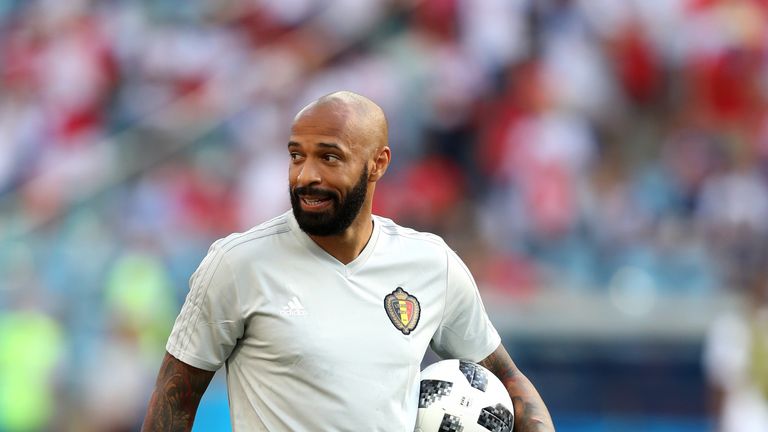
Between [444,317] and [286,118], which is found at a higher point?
[286,118]

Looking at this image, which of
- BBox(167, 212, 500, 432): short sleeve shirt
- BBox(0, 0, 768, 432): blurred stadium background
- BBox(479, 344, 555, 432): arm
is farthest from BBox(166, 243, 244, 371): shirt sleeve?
BBox(0, 0, 768, 432): blurred stadium background

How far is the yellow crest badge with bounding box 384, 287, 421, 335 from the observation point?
3852 millimetres

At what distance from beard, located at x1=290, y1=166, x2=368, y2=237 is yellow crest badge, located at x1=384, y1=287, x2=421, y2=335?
25 cm

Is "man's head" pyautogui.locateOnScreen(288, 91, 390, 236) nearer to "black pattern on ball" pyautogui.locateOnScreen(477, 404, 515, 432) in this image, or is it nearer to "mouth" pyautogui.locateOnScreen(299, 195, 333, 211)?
"mouth" pyautogui.locateOnScreen(299, 195, 333, 211)

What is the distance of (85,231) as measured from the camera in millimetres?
11492

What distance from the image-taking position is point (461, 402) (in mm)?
3961

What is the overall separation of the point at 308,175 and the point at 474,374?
864 millimetres

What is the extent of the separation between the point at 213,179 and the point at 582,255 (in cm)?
322

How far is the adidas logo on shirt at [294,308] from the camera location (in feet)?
12.1

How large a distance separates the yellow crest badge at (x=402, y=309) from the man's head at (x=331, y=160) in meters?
0.26

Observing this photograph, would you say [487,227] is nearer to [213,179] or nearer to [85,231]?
[213,179]

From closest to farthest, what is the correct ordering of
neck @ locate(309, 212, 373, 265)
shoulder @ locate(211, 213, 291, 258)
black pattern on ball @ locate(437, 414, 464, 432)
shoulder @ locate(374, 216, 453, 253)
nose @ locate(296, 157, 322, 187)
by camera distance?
nose @ locate(296, 157, 322, 187) → shoulder @ locate(211, 213, 291, 258) → neck @ locate(309, 212, 373, 265) → black pattern on ball @ locate(437, 414, 464, 432) → shoulder @ locate(374, 216, 453, 253)

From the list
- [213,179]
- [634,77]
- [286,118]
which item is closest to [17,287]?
[213,179]

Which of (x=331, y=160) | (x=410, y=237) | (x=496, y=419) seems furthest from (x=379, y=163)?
(x=496, y=419)
